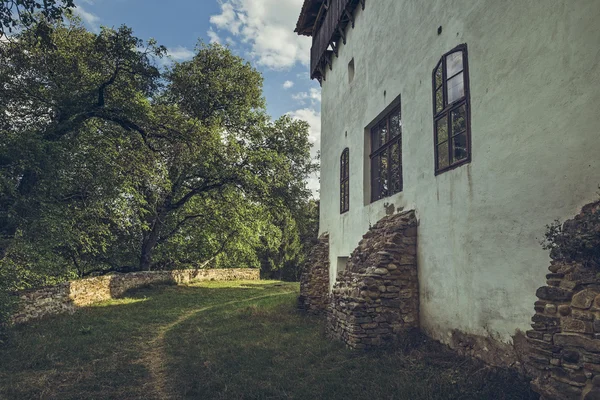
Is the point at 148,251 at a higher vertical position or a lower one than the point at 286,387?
higher

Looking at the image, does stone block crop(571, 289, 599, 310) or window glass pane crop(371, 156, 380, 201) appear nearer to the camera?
stone block crop(571, 289, 599, 310)

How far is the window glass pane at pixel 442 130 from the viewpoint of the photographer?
6629mm

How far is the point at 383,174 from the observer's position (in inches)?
382

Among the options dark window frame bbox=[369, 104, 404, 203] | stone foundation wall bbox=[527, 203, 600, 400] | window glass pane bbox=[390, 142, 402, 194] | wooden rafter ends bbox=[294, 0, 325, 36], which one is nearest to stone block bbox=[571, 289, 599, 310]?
stone foundation wall bbox=[527, 203, 600, 400]

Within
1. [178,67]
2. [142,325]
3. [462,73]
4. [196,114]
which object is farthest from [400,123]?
[178,67]

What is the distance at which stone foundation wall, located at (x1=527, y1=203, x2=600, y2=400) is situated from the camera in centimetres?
349

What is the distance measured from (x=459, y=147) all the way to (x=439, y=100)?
1.16 meters

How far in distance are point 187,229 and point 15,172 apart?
482 inches

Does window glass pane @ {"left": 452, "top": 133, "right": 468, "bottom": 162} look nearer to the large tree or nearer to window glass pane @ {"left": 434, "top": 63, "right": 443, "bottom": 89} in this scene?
window glass pane @ {"left": 434, "top": 63, "right": 443, "bottom": 89}

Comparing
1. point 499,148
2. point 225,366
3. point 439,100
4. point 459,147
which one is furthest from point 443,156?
point 225,366

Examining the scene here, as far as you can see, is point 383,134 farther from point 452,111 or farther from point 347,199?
point 452,111

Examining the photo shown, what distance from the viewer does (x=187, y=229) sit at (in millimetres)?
21438

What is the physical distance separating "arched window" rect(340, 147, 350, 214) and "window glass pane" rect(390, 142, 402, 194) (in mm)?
2606

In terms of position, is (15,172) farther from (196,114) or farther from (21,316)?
(196,114)
